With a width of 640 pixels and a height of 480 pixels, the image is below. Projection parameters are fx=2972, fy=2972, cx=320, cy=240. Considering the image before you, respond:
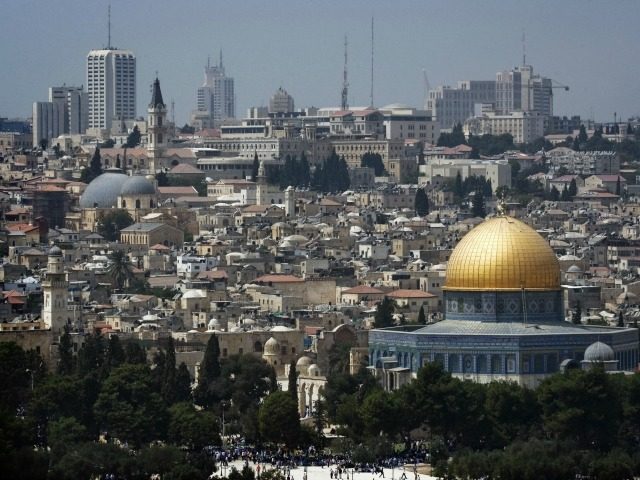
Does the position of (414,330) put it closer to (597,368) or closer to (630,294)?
(597,368)

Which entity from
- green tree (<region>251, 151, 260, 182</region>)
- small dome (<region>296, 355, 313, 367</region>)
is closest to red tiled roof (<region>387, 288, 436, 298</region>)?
small dome (<region>296, 355, 313, 367</region>)

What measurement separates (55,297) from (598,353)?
1845cm

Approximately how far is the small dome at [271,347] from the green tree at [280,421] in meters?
14.1

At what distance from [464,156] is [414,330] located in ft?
301

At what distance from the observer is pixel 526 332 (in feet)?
240

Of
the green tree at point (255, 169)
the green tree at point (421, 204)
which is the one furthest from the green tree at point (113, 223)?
the green tree at point (255, 169)

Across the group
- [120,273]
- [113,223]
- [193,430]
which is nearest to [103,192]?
[113,223]

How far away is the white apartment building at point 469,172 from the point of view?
489 feet

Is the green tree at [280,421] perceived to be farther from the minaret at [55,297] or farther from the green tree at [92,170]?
the green tree at [92,170]

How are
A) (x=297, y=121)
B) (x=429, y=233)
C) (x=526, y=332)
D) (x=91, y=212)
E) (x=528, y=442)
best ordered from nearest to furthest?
(x=528, y=442) → (x=526, y=332) → (x=429, y=233) → (x=91, y=212) → (x=297, y=121)

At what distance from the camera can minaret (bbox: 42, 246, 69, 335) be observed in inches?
3255

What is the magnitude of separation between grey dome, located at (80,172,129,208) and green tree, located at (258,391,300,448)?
6216cm

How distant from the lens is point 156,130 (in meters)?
151

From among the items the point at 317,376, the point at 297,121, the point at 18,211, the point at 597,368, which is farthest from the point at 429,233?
the point at 297,121
